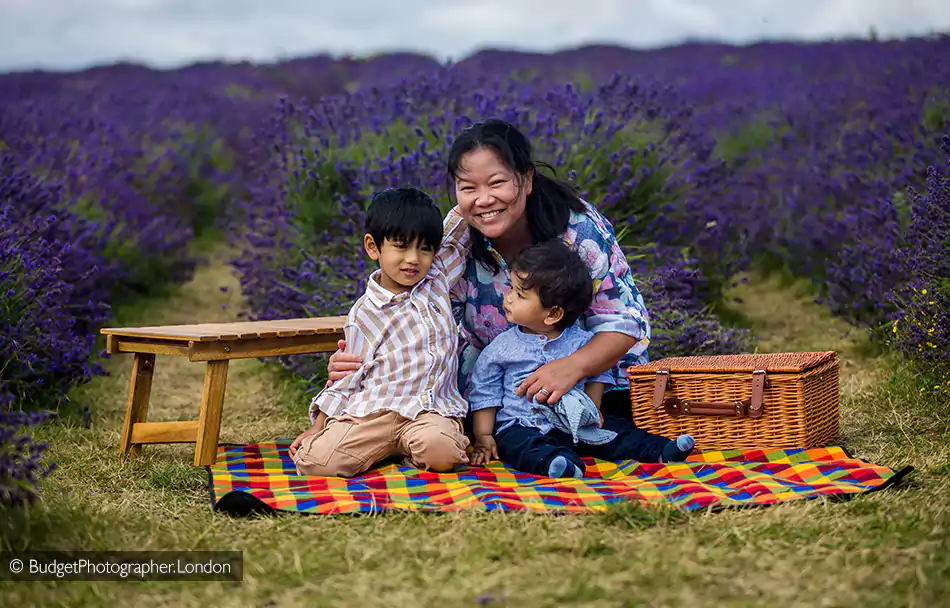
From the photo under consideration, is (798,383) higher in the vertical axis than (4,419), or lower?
higher

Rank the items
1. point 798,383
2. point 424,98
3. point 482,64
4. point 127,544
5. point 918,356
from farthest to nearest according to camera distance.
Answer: point 482,64, point 424,98, point 918,356, point 798,383, point 127,544

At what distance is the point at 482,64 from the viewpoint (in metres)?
A: 13.6

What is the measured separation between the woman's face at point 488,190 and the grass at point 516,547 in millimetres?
1067

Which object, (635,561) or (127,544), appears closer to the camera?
(635,561)

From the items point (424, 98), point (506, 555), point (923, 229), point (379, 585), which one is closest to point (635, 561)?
point (506, 555)

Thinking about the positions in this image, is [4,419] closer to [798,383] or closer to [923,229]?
[798,383]

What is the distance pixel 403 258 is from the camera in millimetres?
3199

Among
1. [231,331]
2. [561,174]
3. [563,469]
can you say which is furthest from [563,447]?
[561,174]

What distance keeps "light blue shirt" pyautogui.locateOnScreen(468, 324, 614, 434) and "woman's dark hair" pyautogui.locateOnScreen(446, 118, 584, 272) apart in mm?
312

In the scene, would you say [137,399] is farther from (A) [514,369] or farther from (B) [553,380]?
(B) [553,380]

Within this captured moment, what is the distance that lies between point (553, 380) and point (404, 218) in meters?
0.69

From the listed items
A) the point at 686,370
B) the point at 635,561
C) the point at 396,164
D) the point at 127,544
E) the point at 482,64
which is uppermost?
the point at 482,64

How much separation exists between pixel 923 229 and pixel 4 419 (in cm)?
320

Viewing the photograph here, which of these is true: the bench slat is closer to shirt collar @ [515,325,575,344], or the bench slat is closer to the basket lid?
shirt collar @ [515,325,575,344]
